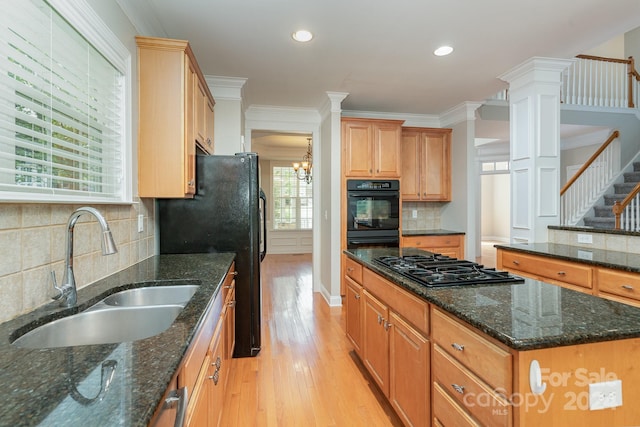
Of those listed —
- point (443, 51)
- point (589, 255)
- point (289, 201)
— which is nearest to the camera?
point (589, 255)

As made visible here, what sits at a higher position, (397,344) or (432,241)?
(432,241)

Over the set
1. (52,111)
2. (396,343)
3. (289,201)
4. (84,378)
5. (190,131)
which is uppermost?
(190,131)

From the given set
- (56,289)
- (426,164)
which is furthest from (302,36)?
(426,164)

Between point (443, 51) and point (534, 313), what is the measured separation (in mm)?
2558

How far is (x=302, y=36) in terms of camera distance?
8.52 ft

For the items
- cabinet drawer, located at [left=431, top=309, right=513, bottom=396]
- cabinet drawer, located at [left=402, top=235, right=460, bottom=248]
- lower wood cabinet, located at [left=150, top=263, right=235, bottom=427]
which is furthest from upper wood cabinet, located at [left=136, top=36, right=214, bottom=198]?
cabinet drawer, located at [left=402, top=235, right=460, bottom=248]

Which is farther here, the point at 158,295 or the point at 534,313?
the point at 158,295

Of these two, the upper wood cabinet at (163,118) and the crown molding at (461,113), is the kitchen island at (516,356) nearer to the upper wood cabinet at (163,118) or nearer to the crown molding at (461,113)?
the upper wood cabinet at (163,118)

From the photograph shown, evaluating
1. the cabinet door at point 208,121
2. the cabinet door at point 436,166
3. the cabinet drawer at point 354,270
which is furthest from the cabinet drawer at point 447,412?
the cabinet door at point 436,166

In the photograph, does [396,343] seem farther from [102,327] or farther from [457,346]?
[102,327]

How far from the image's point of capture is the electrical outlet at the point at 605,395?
39.2 inches

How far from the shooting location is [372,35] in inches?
103

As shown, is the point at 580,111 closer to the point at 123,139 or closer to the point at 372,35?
the point at 372,35

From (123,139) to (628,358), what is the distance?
255 centimetres
